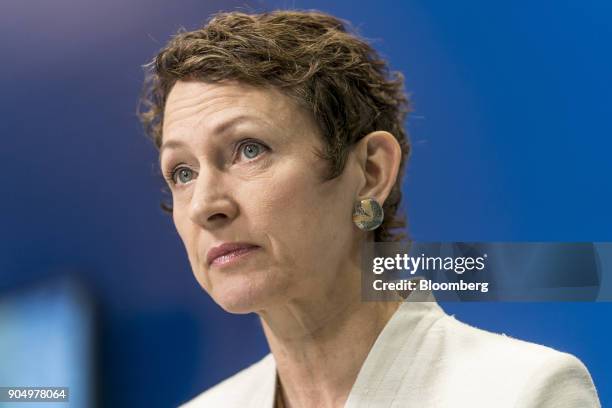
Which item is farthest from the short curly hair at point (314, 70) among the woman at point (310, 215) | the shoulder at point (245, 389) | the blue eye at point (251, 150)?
the shoulder at point (245, 389)

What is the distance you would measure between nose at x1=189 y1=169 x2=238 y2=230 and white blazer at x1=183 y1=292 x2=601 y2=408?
0.38 meters

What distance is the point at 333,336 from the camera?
1.84 meters

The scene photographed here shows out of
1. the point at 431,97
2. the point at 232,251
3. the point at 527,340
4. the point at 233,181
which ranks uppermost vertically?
the point at 431,97

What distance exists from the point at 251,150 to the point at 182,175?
171mm

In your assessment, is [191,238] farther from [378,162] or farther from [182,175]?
[378,162]

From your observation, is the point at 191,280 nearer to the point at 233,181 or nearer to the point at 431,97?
the point at 233,181

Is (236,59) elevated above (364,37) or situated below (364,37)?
below

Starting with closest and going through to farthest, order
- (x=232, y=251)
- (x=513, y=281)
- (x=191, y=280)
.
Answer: (x=232, y=251), (x=513, y=281), (x=191, y=280)

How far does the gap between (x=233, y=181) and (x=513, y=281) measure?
58 cm

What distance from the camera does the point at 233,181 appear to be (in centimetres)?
175

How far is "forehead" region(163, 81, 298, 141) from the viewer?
5.77 feet

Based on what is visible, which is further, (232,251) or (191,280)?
(191,280)

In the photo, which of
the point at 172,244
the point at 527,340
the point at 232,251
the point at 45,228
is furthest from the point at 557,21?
the point at 45,228

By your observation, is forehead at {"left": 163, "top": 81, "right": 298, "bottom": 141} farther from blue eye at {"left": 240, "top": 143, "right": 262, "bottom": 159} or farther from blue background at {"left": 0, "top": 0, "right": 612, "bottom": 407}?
blue background at {"left": 0, "top": 0, "right": 612, "bottom": 407}
